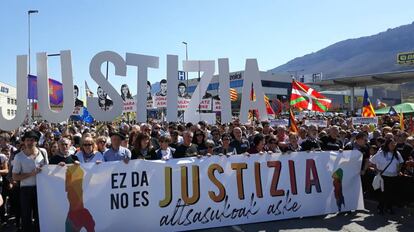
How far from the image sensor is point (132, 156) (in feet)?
23.5

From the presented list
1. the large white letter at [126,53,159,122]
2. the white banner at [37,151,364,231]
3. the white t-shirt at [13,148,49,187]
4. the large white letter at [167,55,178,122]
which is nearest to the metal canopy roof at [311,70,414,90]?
the large white letter at [167,55,178,122]

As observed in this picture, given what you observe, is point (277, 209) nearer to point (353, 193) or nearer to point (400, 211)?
point (353, 193)

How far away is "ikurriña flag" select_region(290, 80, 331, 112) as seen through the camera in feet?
52.1

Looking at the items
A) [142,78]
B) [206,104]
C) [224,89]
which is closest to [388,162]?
[224,89]

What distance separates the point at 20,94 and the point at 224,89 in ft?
18.5

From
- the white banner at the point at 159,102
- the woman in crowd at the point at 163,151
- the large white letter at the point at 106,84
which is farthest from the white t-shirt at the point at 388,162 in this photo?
the white banner at the point at 159,102

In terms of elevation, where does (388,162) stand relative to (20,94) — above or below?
below

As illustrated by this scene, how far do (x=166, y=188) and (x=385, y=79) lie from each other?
44.5 metres

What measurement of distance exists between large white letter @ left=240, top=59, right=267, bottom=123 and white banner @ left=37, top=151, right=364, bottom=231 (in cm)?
505

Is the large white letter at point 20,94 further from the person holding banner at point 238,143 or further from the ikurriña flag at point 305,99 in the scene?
the ikurriña flag at point 305,99

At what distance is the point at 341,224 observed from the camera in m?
7.18

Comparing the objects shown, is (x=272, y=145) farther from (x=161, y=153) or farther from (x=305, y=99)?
(x=305, y=99)

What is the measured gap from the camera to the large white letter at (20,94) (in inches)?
401

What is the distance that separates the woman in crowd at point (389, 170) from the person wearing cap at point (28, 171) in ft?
20.1
